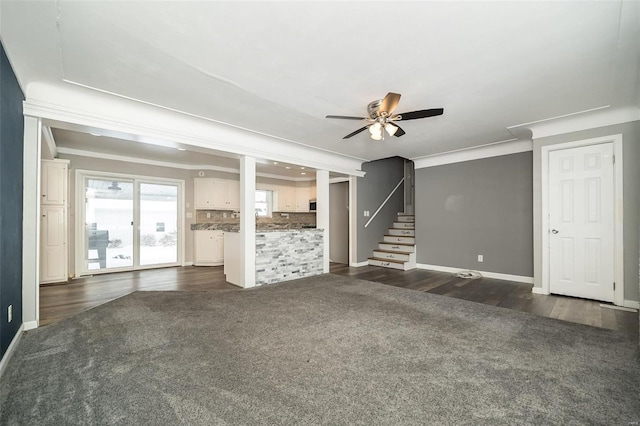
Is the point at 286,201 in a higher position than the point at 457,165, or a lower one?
lower

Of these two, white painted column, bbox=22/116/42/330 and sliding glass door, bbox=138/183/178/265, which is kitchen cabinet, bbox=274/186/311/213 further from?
white painted column, bbox=22/116/42/330

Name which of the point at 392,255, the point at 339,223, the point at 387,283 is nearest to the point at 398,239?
the point at 392,255

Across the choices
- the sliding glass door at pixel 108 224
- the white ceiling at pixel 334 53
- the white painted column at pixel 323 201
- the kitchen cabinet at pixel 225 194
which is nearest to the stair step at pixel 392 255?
the white painted column at pixel 323 201

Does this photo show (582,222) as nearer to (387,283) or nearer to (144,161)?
(387,283)

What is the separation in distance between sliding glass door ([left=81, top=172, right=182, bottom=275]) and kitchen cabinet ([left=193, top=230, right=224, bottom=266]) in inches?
17.1

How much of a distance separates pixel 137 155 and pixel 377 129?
5460mm

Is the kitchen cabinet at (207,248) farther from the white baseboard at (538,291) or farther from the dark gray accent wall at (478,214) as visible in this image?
the white baseboard at (538,291)

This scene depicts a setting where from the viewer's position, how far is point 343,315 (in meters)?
3.29

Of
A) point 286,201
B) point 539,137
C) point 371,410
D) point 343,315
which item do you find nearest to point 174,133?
point 343,315

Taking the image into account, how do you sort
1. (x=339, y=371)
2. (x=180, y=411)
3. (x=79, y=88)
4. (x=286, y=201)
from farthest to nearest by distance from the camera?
(x=286, y=201), (x=79, y=88), (x=339, y=371), (x=180, y=411)

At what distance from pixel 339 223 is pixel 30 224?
236 inches

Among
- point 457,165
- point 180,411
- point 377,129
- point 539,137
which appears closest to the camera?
point 180,411

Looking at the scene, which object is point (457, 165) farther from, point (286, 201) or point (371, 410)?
point (371, 410)

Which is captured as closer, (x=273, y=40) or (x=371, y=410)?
(x=371, y=410)
